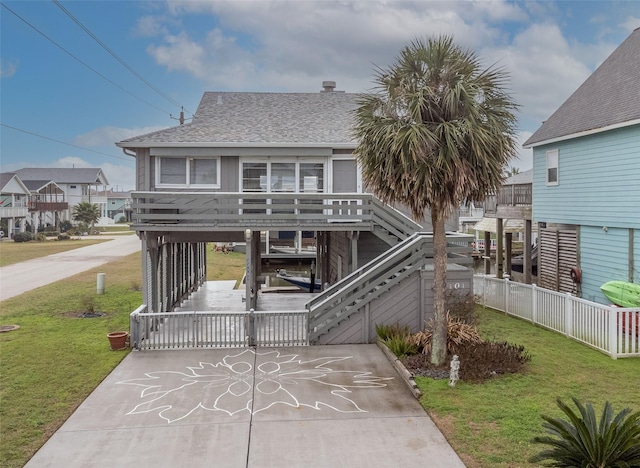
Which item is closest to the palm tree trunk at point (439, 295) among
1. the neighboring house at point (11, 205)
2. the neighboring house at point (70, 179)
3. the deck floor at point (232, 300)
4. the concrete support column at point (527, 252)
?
the deck floor at point (232, 300)

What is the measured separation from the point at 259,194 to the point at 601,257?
36.0 ft

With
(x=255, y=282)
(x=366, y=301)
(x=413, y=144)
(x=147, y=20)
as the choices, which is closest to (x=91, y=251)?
(x=147, y=20)

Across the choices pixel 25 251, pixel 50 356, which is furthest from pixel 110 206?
pixel 50 356

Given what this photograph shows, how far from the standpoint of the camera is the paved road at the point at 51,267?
22156 millimetres

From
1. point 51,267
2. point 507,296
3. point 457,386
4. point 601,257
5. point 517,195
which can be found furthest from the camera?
point 51,267

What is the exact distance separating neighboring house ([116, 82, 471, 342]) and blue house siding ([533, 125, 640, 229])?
477cm

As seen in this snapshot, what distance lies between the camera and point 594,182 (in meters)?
15.7

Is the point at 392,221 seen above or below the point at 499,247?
above

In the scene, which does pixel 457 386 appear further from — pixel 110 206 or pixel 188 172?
pixel 110 206

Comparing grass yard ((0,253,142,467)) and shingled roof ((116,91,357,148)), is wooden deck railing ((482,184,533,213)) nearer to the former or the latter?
shingled roof ((116,91,357,148))

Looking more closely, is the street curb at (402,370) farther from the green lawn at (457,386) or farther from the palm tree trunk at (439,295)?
the palm tree trunk at (439,295)

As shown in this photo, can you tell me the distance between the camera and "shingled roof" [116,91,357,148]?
14469 millimetres

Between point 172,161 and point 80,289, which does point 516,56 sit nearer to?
point 172,161

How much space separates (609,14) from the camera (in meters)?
22.8
